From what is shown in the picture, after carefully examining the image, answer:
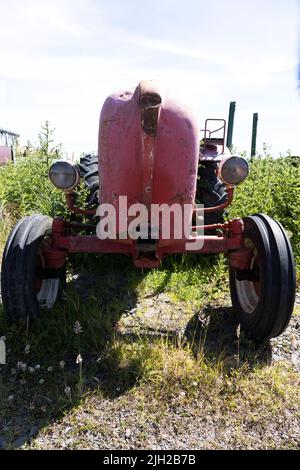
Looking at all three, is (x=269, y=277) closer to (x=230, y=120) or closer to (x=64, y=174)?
(x=64, y=174)

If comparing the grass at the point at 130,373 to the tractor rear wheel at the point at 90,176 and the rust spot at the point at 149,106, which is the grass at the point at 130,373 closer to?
the tractor rear wheel at the point at 90,176

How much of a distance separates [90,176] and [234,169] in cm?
170

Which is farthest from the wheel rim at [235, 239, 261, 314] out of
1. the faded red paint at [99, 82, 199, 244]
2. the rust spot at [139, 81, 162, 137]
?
the rust spot at [139, 81, 162, 137]

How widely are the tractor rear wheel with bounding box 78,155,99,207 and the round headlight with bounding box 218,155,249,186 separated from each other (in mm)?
1469

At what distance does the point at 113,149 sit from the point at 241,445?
1.69m

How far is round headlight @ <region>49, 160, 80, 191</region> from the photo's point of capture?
3078mm

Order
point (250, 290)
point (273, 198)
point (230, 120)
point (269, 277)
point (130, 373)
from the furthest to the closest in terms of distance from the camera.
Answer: point (230, 120), point (273, 198), point (250, 290), point (269, 277), point (130, 373)

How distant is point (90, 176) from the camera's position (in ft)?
14.1

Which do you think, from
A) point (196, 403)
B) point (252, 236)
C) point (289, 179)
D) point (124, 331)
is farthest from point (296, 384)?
point (289, 179)

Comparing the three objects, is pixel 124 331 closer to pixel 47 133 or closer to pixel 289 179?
pixel 47 133

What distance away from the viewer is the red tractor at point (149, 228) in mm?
2545

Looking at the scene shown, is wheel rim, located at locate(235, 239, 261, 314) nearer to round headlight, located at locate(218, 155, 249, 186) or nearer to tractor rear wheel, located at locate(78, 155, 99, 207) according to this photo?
round headlight, located at locate(218, 155, 249, 186)

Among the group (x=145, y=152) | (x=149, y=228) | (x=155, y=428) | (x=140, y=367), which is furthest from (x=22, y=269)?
(x=155, y=428)

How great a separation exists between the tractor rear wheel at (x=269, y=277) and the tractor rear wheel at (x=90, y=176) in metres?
1.55
